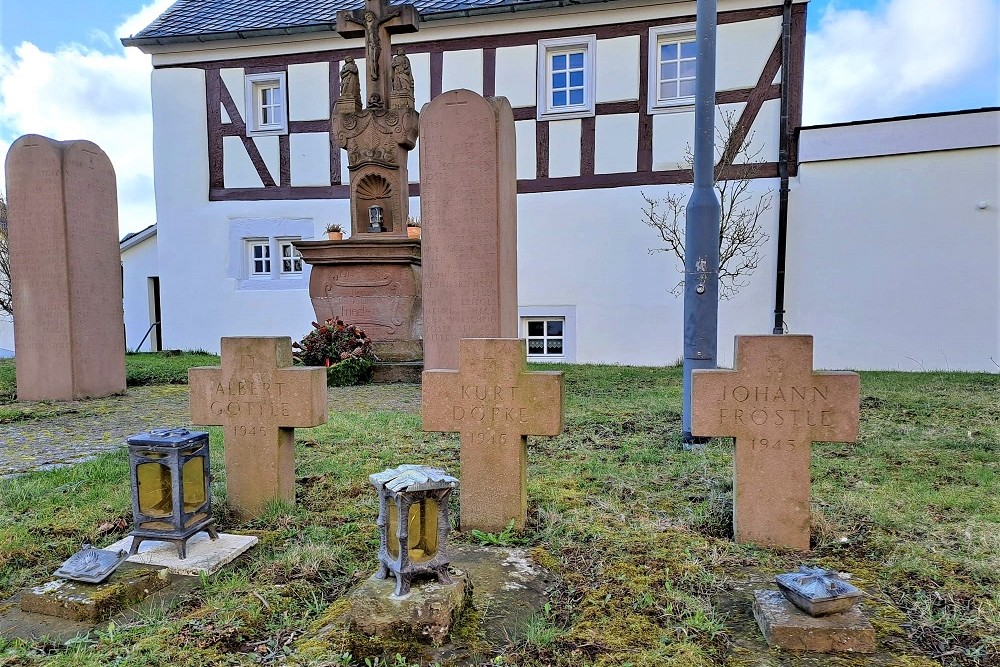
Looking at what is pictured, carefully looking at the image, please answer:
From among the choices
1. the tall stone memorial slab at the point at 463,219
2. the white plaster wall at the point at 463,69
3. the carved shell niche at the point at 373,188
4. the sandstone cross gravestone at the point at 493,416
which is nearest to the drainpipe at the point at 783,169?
the white plaster wall at the point at 463,69

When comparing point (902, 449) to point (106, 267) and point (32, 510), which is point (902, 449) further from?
point (106, 267)

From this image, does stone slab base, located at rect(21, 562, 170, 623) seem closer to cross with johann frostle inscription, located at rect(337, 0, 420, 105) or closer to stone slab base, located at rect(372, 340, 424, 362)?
stone slab base, located at rect(372, 340, 424, 362)

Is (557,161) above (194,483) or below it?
above

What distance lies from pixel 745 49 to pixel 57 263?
9687 mm

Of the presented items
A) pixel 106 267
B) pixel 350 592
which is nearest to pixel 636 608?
pixel 350 592

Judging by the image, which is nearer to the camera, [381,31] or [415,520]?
[415,520]

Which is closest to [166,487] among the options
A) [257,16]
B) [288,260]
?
[288,260]

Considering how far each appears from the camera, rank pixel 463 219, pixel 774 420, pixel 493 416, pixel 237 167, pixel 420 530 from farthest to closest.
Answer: pixel 237 167, pixel 463 219, pixel 493 416, pixel 774 420, pixel 420 530

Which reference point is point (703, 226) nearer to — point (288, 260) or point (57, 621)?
point (57, 621)

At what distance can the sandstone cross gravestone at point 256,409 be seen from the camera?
284 centimetres

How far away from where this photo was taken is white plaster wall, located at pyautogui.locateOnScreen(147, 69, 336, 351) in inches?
459

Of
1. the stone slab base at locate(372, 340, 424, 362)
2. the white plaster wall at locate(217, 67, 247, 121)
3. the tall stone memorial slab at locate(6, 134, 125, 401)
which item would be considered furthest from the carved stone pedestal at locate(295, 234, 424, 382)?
the white plaster wall at locate(217, 67, 247, 121)

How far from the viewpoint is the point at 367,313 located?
790 centimetres

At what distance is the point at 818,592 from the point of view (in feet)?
6.00
